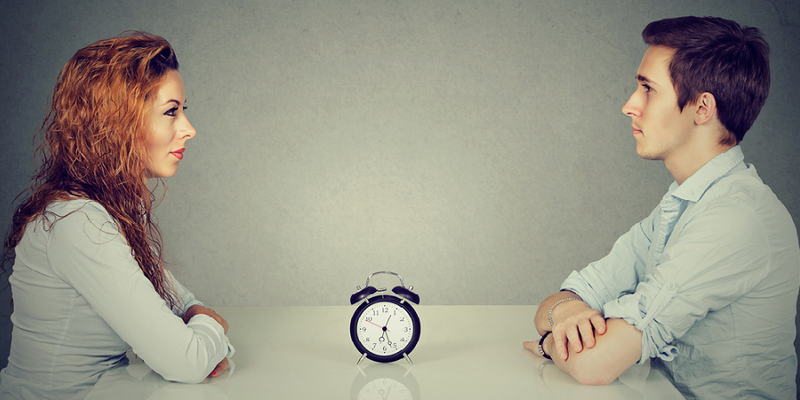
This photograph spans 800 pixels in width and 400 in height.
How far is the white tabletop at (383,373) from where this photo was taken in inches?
45.1

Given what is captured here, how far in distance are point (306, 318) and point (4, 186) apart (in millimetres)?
1856

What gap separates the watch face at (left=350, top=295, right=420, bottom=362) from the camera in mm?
1304

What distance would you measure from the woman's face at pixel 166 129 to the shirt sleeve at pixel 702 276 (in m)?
1.19

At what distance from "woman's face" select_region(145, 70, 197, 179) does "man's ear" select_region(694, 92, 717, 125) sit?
4.23 ft

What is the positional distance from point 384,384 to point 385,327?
0.51 feet

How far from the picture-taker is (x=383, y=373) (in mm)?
1259

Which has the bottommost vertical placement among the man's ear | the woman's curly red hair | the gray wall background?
the woman's curly red hair

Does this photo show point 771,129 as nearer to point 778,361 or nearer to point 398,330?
point 778,361

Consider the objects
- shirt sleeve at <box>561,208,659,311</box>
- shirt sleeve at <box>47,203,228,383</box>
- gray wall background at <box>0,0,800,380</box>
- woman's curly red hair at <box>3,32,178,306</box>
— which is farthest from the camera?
gray wall background at <box>0,0,800,380</box>

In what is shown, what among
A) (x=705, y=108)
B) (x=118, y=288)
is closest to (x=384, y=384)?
(x=118, y=288)

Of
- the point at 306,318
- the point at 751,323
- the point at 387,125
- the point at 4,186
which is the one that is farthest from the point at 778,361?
the point at 4,186

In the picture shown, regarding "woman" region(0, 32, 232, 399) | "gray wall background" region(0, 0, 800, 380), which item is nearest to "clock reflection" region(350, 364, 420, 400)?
"woman" region(0, 32, 232, 399)

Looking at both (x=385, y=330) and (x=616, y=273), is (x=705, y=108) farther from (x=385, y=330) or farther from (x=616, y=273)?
(x=385, y=330)

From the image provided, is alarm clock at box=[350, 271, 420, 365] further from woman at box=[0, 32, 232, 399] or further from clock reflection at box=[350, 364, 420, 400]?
woman at box=[0, 32, 232, 399]
